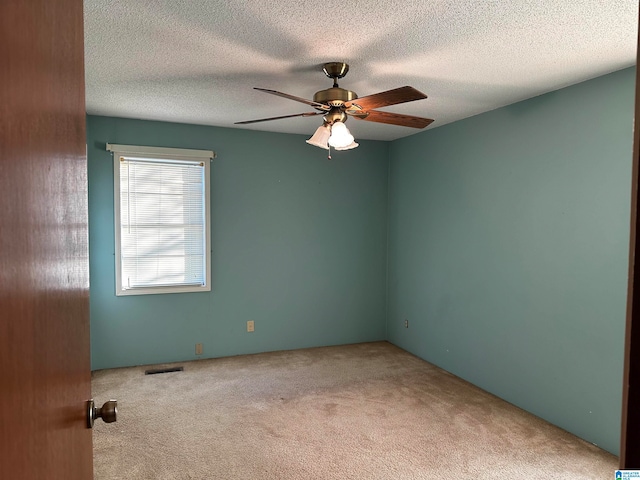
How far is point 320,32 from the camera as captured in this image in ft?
7.00

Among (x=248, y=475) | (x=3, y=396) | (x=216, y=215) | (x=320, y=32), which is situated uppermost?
(x=320, y=32)

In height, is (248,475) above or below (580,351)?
below

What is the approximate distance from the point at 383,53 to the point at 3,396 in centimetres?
241

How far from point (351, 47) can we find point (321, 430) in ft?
8.18

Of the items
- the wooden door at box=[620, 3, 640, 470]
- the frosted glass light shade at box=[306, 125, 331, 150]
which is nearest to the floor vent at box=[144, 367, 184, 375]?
the frosted glass light shade at box=[306, 125, 331, 150]

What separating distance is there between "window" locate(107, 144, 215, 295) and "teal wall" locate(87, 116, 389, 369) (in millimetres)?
98

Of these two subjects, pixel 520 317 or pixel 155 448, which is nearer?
pixel 155 448

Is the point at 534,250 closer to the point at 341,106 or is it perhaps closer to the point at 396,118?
the point at 396,118

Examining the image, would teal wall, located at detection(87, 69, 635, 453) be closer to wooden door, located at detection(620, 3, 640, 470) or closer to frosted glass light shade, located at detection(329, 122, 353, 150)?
frosted glass light shade, located at detection(329, 122, 353, 150)

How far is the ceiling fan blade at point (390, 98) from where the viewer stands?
2.09 m

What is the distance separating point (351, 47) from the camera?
7.60 feet

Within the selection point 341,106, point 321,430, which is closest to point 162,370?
point 321,430

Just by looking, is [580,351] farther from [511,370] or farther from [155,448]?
[155,448]

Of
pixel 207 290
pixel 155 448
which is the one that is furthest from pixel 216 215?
pixel 155 448
